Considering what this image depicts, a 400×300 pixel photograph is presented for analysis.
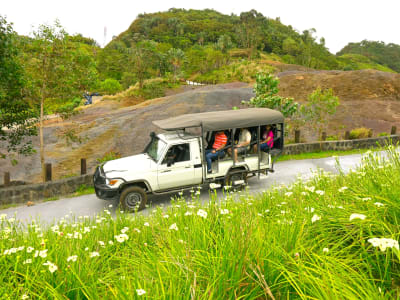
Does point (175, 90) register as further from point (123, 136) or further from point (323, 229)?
point (323, 229)

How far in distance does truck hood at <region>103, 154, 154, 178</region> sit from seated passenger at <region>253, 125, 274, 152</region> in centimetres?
420

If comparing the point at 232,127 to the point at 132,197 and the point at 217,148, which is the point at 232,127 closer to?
the point at 217,148

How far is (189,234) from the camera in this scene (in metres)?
3.71

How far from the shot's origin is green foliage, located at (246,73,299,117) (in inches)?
636

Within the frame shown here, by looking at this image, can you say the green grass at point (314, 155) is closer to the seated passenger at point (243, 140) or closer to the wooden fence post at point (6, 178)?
the seated passenger at point (243, 140)

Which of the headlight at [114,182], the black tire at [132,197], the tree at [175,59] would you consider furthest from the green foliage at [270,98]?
the tree at [175,59]

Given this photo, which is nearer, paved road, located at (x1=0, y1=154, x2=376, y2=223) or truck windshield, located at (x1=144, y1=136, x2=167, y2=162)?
paved road, located at (x1=0, y1=154, x2=376, y2=223)

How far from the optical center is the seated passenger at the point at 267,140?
11156mm

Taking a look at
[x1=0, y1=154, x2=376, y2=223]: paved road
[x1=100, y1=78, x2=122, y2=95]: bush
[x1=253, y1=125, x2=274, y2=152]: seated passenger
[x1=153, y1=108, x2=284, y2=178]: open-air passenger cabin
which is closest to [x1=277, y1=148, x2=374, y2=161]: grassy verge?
[x1=0, y1=154, x2=376, y2=223]: paved road

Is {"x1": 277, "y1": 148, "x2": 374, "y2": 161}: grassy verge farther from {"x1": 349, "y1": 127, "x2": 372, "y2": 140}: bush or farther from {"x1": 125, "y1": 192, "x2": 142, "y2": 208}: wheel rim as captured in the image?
{"x1": 125, "y1": 192, "x2": 142, "y2": 208}: wheel rim

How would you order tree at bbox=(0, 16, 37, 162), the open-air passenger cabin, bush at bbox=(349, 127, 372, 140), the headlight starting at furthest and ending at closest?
bush at bbox=(349, 127, 372, 140) < tree at bbox=(0, 16, 37, 162) < the open-air passenger cabin < the headlight

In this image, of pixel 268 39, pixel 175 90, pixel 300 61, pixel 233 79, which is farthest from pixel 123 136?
pixel 268 39

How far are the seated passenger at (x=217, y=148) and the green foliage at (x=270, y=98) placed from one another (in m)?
6.79

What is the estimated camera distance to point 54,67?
12078 mm
